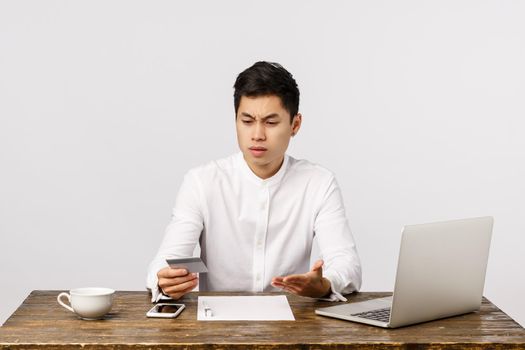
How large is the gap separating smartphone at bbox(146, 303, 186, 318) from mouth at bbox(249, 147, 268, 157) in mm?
740

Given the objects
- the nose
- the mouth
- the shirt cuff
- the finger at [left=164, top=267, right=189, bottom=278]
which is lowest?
the shirt cuff

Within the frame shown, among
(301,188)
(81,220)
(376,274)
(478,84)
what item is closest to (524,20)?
(478,84)

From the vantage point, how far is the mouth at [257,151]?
3.03m

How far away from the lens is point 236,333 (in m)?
2.20

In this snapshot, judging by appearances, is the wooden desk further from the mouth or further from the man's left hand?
the mouth

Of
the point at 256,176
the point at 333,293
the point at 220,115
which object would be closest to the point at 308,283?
the point at 333,293

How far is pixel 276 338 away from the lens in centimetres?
215

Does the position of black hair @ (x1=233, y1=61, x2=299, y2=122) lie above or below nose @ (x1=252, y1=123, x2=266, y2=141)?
above

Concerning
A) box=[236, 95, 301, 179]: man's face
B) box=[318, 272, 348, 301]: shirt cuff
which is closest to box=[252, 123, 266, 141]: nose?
box=[236, 95, 301, 179]: man's face

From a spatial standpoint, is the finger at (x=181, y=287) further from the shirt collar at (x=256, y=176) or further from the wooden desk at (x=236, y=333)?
the shirt collar at (x=256, y=176)

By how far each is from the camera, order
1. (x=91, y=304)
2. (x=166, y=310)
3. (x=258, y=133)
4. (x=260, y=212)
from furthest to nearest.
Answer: (x=260, y=212) < (x=258, y=133) < (x=166, y=310) < (x=91, y=304)

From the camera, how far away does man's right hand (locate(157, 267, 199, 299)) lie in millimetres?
2490

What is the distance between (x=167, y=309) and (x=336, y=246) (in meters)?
0.81

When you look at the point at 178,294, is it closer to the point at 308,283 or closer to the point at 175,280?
the point at 175,280
